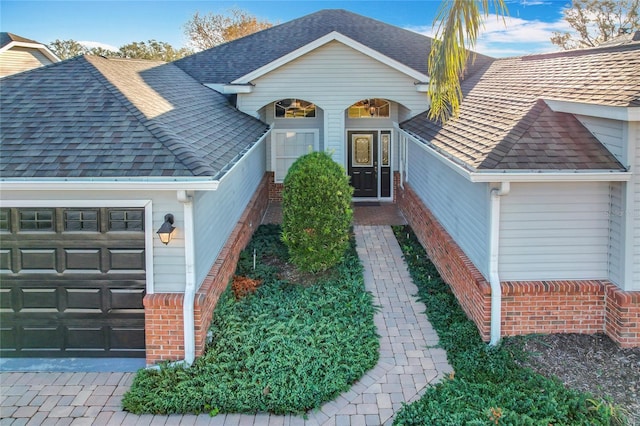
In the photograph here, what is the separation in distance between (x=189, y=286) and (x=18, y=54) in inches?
645

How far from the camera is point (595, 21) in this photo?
30797 mm

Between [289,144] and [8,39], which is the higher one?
[8,39]

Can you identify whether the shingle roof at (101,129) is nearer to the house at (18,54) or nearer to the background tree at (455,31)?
the background tree at (455,31)

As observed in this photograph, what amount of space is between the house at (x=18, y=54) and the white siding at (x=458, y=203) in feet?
45.6

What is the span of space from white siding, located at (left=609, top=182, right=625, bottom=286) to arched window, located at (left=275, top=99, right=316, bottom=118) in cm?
1043

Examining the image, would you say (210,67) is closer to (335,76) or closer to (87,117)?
(335,76)

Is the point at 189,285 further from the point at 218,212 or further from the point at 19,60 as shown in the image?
the point at 19,60

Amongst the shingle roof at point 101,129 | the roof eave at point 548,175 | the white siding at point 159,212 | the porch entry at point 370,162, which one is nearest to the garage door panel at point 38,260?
the white siding at point 159,212

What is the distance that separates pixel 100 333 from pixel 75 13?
1894cm

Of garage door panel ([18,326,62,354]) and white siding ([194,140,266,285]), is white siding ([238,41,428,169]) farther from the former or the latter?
garage door panel ([18,326,62,354])

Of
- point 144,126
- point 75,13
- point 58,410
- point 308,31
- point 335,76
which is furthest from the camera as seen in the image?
point 75,13

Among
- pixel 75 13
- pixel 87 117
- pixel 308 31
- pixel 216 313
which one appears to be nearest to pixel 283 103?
pixel 308 31

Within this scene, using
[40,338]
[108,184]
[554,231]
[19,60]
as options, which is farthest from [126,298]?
[19,60]

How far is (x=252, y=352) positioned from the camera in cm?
687
